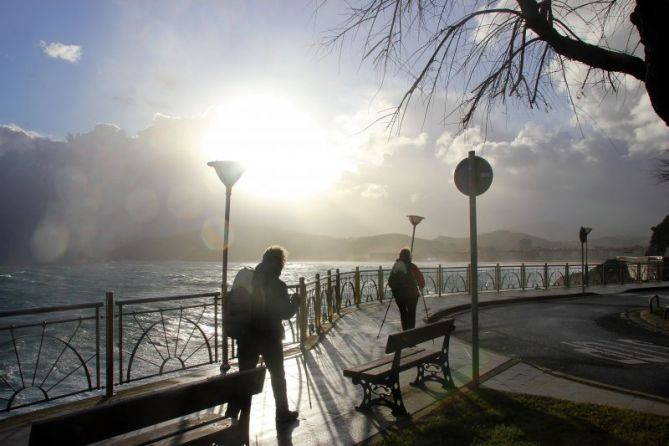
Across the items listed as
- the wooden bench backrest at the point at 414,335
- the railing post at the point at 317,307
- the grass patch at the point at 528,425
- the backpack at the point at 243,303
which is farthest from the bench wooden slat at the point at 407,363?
the railing post at the point at 317,307

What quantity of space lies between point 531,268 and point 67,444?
1035 inches

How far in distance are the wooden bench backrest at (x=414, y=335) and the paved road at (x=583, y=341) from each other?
250 cm

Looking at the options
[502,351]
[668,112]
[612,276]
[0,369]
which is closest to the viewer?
[668,112]

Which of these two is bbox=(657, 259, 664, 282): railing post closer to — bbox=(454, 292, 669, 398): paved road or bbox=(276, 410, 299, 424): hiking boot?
bbox=(454, 292, 669, 398): paved road

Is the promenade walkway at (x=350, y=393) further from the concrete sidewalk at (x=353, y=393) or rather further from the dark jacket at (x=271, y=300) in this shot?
the dark jacket at (x=271, y=300)

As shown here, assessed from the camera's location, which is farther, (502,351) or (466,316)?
(466,316)

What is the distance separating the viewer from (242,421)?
354cm

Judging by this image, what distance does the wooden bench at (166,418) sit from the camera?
2.39 meters

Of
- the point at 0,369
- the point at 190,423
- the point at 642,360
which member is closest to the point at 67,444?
the point at 190,423

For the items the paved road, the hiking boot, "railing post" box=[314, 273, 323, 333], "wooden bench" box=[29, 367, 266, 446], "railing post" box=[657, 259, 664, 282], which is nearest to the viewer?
"wooden bench" box=[29, 367, 266, 446]

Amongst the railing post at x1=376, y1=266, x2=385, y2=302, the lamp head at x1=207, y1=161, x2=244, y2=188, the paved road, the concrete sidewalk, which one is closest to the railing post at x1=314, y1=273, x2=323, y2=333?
the concrete sidewalk

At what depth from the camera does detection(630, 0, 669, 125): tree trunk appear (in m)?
4.03

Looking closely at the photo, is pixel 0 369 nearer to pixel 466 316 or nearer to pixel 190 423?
pixel 466 316

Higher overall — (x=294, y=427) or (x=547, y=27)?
(x=547, y=27)
